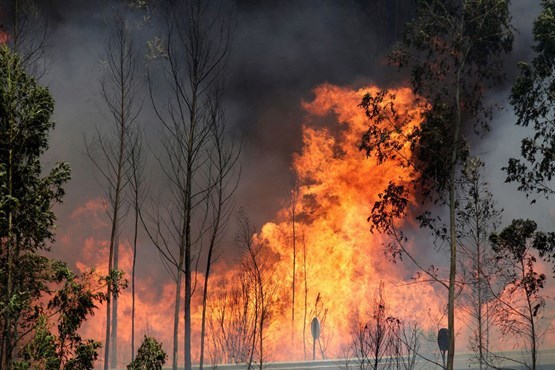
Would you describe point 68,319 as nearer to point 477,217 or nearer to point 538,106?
point 477,217

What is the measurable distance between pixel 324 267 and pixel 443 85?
14.2 meters

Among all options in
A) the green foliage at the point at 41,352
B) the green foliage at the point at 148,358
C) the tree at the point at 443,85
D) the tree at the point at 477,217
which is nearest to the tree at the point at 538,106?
the tree at the point at 443,85

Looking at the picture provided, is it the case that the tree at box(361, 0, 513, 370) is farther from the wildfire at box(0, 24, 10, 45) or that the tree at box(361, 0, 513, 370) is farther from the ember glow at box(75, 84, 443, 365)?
the ember glow at box(75, 84, 443, 365)

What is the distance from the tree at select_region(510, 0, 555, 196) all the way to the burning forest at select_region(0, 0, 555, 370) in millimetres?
60

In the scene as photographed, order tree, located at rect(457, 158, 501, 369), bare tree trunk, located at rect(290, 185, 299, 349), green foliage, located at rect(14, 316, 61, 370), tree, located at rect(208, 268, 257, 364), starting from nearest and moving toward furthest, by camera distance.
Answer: green foliage, located at rect(14, 316, 61, 370), tree, located at rect(457, 158, 501, 369), tree, located at rect(208, 268, 257, 364), bare tree trunk, located at rect(290, 185, 299, 349)

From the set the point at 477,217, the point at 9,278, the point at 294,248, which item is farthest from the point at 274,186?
the point at 9,278

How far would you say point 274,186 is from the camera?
3675 centimetres

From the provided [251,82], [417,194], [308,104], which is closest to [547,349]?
[417,194]

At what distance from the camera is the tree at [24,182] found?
14359 mm

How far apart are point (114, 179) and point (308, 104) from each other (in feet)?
54.1

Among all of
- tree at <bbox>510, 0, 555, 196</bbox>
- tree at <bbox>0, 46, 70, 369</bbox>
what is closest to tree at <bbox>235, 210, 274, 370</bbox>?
tree at <bbox>510, 0, 555, 196</bbox>

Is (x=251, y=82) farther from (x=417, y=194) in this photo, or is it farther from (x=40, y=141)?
(x=40, y=141)

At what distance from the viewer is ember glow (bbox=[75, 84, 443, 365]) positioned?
100 feet

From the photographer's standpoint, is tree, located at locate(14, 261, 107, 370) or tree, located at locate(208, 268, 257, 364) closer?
tree, located at locate(14, 261, 107, 370)
